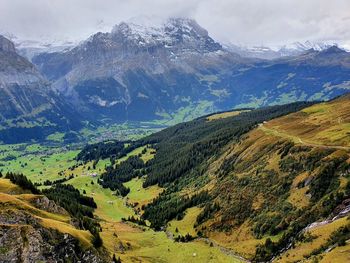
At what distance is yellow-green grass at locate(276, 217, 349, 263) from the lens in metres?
108

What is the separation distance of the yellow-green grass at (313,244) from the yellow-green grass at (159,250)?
1967 cm

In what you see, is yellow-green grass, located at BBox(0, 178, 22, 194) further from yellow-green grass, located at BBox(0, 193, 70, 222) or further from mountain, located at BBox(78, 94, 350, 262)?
mountain, located at BBox(78, 94, 350, 262)

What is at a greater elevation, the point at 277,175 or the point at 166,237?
the point at 277,175

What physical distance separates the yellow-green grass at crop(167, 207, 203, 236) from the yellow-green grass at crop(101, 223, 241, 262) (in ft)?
42.3

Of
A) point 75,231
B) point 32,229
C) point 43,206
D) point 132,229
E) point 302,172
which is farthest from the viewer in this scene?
point 132,229

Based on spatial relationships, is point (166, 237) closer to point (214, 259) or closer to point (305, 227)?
point (214, 259)

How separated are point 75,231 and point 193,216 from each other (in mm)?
84757

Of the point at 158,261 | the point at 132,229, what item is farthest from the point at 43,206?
the point at 132,229

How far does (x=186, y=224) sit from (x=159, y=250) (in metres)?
40.5

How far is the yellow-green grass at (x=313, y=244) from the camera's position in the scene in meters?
108

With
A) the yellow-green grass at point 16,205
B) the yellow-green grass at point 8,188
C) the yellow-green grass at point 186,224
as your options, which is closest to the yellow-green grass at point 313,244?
the yellow-green grass at point 186,224

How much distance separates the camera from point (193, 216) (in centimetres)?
18275

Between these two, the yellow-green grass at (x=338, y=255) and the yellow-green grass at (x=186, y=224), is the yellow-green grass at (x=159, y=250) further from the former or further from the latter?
the yellow-green grass at (x=338, y=255)

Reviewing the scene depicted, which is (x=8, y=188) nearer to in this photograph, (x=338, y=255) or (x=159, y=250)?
(x=159, y=250)
